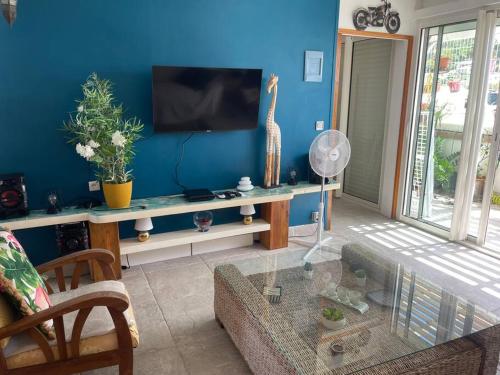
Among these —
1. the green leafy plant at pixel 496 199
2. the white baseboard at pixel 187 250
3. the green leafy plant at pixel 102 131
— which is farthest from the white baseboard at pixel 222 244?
the green leafy plant at pixel 496 199

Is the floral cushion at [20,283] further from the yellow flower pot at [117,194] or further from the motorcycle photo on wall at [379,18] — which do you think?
the motorcycle photo on wall at [379,18]

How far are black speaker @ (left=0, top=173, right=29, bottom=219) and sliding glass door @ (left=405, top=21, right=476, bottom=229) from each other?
4.05 m

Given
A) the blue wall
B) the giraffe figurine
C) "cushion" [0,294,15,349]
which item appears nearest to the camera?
"cushion" [0,294,15,349]

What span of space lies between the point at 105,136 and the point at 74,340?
1651mm

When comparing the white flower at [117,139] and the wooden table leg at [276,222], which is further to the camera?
the wooden table leg at [276,222]

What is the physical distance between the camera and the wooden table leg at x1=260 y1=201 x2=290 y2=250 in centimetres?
381

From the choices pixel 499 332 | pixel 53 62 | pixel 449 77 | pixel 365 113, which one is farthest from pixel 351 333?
pixel 365 113

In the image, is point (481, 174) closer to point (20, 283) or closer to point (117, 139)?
point (117, 139)

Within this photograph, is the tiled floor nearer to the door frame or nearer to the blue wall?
the door frame

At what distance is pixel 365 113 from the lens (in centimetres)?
532

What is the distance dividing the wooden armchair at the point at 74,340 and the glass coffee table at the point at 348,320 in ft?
2.11

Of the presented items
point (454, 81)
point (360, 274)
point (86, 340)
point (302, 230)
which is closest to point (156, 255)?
point (302, 230)

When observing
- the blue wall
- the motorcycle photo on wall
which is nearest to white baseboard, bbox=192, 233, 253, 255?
the blue wall

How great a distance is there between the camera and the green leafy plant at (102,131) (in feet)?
9.57
